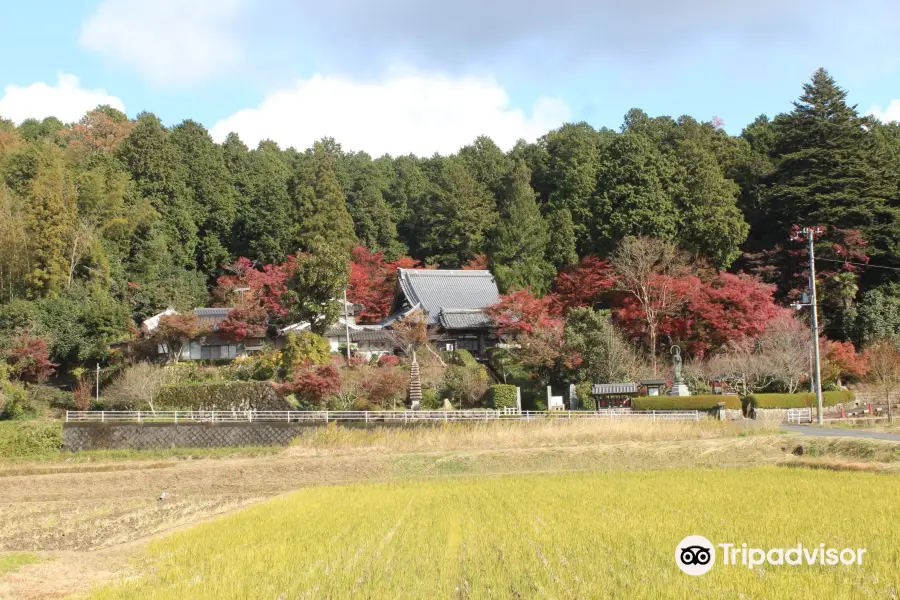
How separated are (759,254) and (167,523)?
3171 centimetres

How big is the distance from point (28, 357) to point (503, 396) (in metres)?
19.6

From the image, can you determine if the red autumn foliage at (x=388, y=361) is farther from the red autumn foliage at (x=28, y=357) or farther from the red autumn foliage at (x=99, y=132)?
the red autumn foliage at (x=99, y=132)

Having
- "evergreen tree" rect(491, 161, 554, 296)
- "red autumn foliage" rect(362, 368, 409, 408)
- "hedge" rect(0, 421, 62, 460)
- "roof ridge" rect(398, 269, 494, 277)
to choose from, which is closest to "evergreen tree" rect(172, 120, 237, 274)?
"roof ridge" rect(398, 269, 494, 277)

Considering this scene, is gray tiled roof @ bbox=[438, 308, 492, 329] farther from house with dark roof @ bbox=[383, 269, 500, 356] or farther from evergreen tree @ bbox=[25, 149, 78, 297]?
evergreen tree @ bbox=[25, 149, 78, 297]

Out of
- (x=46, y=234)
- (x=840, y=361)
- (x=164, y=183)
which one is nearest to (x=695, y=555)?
(x=840, y=361)

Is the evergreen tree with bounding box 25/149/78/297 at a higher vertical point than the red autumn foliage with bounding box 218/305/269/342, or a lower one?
higher

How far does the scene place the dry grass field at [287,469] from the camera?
34.3 ft

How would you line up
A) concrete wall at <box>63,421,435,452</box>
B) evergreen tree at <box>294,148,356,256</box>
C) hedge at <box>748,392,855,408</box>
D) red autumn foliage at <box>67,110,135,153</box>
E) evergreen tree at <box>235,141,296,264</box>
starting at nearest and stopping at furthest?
concrete wall at <box>63,421,435,452</box>
hedge at <box>748,392,855,408</box>
evergreen tree at <box>294,148,356,256</box>
evergreen tree at <box>235,141,296,264</box>
red autumn foliage at <box>67,110,135,153</box>

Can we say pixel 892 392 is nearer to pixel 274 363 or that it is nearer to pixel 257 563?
pixel 274 363

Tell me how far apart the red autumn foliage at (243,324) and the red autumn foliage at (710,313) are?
16556 mm

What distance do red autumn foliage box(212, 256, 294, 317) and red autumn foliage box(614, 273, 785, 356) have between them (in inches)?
644

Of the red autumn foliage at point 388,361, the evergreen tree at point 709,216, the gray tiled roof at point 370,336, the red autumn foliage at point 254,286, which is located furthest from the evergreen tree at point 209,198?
the evergreen tree at point 709,216

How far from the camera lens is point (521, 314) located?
1292 inches

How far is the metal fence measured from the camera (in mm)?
25750
